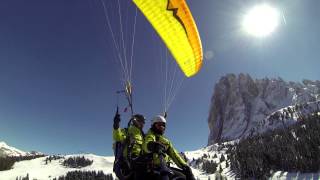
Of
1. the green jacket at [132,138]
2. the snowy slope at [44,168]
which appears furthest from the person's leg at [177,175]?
the snowy slope at [44,168]

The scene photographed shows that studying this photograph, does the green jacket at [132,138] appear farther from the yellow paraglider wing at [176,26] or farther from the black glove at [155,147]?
the yellow paraglider wing at [176,26]

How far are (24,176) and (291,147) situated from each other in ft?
248

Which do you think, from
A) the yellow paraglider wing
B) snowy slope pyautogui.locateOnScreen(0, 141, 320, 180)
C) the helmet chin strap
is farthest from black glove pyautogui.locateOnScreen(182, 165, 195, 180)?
snowy slope pyautogui.locateOnScreen(0, 141, 320, 180)

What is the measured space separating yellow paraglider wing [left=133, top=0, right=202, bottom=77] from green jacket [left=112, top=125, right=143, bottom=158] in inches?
230

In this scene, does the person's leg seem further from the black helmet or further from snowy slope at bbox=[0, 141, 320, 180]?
snowy slope at bbox=[0, 141, 320, 180]

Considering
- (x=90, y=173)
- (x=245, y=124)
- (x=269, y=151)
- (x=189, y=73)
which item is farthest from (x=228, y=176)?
(x=245, y=124)

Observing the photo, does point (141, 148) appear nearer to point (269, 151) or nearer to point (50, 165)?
point (269, 151)

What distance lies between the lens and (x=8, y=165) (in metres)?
100

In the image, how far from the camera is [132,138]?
8.68 m

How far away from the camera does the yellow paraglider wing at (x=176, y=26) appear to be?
42.1 feet

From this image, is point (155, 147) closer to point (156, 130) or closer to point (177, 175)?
point (156, 130)

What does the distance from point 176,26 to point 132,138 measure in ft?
21.2

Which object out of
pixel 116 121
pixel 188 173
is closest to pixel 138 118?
pixel 116 121

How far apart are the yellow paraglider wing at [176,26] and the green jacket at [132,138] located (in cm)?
584
